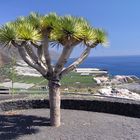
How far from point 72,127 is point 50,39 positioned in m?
3.79

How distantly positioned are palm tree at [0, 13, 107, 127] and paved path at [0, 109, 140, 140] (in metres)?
0.88

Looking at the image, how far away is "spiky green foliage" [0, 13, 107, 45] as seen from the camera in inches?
521

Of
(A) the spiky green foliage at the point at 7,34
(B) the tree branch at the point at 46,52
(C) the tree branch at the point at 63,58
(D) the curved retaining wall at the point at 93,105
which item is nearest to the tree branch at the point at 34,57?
(B) the tree branch at the point at 46,52

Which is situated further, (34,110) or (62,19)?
(34,110)

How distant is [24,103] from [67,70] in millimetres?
4257

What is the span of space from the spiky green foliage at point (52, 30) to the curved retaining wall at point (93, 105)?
3442mm

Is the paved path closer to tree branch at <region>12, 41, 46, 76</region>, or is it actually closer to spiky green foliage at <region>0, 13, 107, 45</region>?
tree branch at <region>12, 41, 46, 76</region>

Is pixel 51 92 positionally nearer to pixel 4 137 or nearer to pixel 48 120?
pixel 48 120

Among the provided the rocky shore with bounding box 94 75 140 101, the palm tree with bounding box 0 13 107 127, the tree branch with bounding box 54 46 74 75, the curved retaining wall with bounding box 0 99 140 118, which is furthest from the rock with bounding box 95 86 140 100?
the tree branch with bounding box 54 46 74 75

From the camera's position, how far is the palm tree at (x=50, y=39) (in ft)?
43.6

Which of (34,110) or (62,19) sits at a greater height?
(62,19)

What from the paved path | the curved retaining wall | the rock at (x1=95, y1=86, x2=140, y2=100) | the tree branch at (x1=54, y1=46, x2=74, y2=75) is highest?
the tree branch at (x1=54, y1=46, x2=74, y2=75)

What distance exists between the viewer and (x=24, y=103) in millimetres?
18031

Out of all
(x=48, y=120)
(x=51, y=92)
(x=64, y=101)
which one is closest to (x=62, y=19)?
(x=51, y=92)
